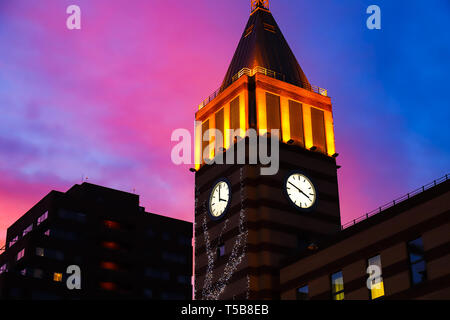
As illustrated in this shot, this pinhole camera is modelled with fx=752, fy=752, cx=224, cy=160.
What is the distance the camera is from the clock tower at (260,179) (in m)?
61.8

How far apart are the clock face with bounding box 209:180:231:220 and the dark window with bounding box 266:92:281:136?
6.42m

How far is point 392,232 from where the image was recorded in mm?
49656

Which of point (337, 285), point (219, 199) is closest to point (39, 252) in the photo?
point (219, 199)

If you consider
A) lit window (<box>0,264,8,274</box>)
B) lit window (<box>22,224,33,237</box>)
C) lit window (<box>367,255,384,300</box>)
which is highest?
lit window (<box>22,224,33,237</box>)

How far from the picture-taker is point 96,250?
448 ft

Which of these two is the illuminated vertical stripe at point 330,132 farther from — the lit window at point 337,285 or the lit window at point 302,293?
the lit window at point 337,285

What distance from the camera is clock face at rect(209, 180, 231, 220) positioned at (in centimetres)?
6569

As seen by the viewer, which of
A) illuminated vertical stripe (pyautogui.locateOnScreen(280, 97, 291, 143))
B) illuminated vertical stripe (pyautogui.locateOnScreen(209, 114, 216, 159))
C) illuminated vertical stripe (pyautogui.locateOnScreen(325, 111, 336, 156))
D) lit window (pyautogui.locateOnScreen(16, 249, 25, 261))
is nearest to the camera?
illuminated vertical stripe (pyautogui.locateOnScreen(280, 97, 291, 143))

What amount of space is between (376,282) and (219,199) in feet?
66.5

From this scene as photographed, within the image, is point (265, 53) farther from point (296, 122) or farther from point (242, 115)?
point (242, 115)

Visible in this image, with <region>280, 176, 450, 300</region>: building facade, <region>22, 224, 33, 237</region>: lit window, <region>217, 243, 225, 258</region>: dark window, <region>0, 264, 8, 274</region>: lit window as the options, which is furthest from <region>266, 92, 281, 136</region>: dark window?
<region>0, 264, 8, 274</region>: lit window

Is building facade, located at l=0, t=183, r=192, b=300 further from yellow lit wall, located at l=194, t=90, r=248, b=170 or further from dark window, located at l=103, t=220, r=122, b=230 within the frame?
yellow lit wall, located at l=194, t=90, r=248, b=170
